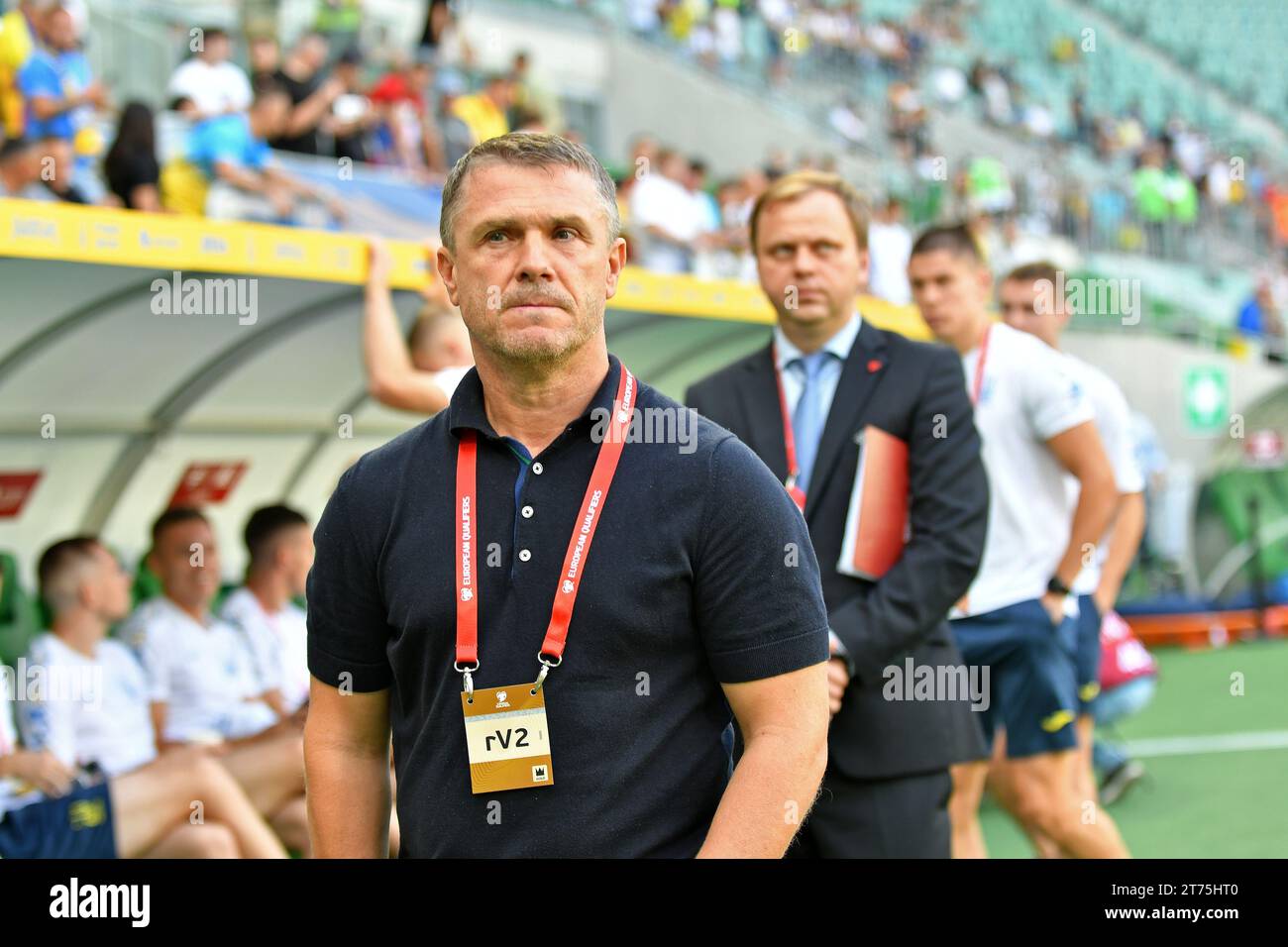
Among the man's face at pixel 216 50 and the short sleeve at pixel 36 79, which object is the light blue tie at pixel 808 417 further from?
the man's face at pixel 216 50

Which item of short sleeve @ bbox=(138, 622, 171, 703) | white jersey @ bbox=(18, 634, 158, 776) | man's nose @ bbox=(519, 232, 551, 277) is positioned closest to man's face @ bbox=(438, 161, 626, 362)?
man's nose @ bbox=(519, 232, 551, 277)

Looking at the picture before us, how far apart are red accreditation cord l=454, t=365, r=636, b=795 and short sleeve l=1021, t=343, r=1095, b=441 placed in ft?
8.79

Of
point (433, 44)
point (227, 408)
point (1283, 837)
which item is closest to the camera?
point (1283, 837)

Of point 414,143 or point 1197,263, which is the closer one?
point 414,143

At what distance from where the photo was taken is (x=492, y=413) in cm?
227

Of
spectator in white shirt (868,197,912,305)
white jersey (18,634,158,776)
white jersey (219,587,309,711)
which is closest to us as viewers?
white jersey (18,634,158,776)

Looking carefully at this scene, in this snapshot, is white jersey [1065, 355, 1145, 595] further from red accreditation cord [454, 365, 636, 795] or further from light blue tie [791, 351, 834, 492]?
red accreditation cord [454, 365, 636, 795]

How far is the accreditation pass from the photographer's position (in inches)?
84.1

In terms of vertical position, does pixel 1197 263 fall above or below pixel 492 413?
above

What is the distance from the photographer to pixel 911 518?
11.6 ft

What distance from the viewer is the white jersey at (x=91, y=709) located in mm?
5387
